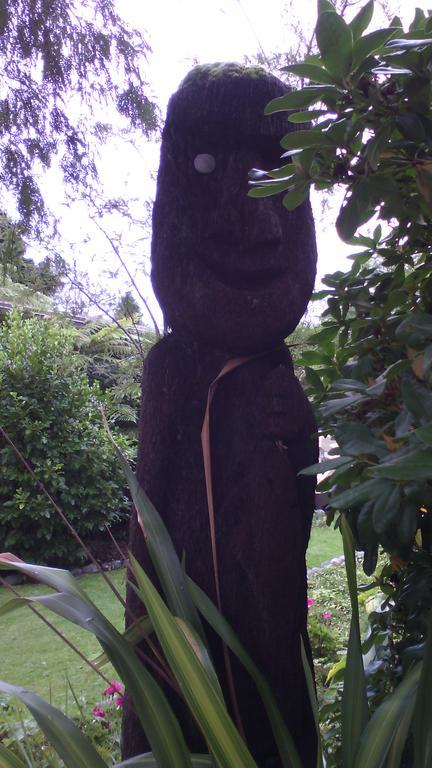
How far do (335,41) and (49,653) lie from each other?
3485mm

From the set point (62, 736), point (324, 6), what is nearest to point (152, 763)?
point (62, 736)

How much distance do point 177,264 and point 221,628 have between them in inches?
30.3

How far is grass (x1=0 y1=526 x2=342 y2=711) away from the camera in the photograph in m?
3.14

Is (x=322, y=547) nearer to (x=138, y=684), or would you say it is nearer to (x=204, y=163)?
(x=204, y=163)

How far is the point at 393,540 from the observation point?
1038 mm

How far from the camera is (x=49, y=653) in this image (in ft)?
11.6

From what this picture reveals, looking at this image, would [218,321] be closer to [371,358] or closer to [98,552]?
[371,358]

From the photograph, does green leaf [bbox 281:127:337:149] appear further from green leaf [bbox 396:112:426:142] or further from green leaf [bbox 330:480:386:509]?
green leaf [bbox 330:480:386:509]

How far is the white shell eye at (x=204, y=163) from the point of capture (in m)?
1.43

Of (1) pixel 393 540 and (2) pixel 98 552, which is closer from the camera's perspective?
(1) pixel 393 540

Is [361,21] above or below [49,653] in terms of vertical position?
above

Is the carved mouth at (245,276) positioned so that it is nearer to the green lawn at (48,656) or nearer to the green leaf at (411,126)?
the green leaf at (411,126)

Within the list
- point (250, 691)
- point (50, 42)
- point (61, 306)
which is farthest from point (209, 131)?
point (61, 306)

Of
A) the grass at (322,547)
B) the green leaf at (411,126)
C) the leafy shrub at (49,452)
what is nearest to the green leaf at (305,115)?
the green leaf at (411,126)
